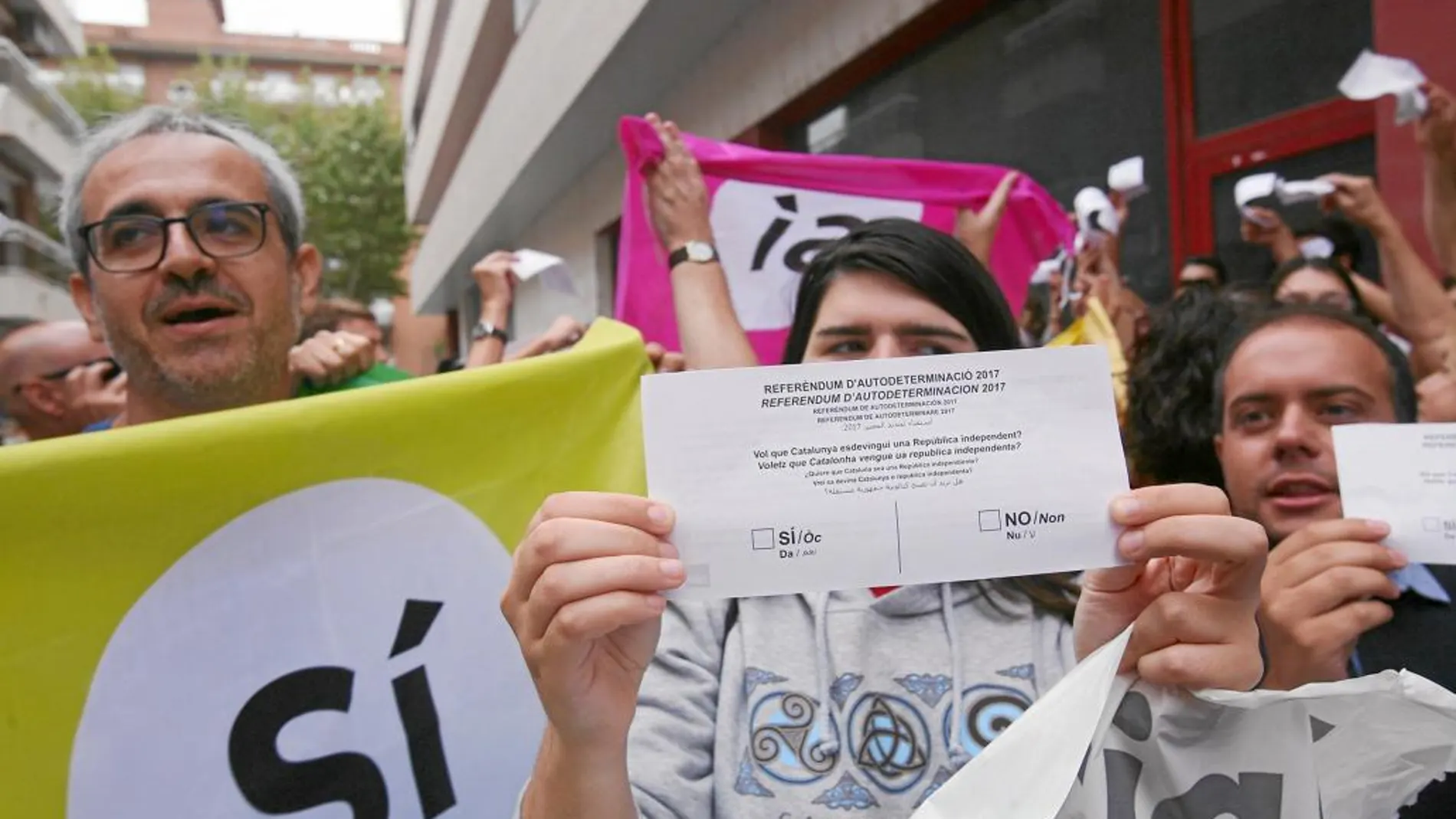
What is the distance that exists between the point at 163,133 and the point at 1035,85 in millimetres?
4307

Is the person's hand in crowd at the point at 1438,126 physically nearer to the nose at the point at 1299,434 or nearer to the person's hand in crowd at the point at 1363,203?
the person's hand in crowd at the point at 1363,203

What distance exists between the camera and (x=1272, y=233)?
3.55 metres

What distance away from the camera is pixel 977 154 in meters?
5.59

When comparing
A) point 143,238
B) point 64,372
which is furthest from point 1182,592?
point 64,372

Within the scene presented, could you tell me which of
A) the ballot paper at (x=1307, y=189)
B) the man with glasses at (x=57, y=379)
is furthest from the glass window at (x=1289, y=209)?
the man with glasses at (x=57, y=379)

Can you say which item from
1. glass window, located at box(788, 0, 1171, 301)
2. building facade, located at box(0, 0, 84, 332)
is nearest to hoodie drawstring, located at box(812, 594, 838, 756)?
glass window, located at box(788, 0, 1171, 301)

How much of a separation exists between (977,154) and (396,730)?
4898mm

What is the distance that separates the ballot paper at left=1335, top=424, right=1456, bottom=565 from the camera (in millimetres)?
1296

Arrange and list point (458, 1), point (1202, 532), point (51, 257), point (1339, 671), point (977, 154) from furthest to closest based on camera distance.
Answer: point (51, 257), point (458, 1), point (977, 154), point (1339, 671), point (1202, 532)

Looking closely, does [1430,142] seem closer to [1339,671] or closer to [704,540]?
[1339,671]

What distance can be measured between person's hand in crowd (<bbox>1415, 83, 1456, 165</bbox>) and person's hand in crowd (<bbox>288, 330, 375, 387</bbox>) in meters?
2.83

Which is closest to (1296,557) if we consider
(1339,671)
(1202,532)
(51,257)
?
(1339,671)

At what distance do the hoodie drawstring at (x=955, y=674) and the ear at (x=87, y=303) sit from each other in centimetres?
163

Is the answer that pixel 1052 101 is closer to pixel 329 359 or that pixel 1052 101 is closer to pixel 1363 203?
pixel 1363 203
